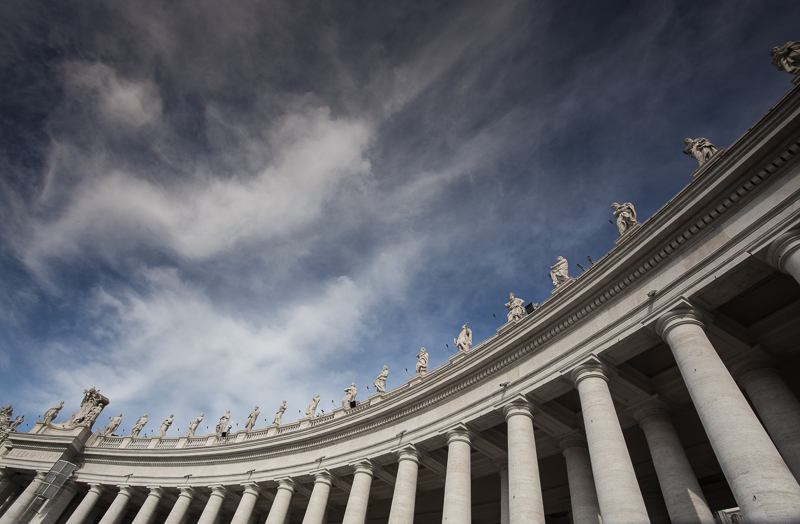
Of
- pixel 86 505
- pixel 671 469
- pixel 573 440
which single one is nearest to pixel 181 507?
pixel 86 505

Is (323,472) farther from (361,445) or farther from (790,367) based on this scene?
(790,367)

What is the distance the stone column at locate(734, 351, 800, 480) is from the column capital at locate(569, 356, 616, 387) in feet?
15.1

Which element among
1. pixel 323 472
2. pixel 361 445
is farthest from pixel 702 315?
pixel 323 472

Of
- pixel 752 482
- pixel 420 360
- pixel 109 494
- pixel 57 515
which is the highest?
pixel 420 360

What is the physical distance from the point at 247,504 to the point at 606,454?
2754 cm

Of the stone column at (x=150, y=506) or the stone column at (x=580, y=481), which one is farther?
the stone column at (x=150, y=506)

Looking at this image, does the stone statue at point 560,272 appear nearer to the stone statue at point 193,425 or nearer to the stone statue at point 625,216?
the stone statue at point 625,216

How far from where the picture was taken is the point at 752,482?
11.1 meters

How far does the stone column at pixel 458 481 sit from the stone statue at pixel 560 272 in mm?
8750

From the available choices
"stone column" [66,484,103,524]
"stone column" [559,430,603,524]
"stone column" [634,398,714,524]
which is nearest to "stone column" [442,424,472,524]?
"stone column" [559,430,603,524]

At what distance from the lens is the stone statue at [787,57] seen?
45.5ft

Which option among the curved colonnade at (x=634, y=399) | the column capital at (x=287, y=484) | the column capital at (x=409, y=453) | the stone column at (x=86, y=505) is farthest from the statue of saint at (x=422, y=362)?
the stone column at (x=86, y=505)

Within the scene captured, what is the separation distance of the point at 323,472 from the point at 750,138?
93.5 ft

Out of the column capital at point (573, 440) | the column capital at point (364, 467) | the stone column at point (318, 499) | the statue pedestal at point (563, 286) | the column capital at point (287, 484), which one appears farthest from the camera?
the column capital at point (287, 484)
